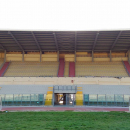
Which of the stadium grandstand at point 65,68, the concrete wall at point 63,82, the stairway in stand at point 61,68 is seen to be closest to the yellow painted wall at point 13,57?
the stadium grandstand at point 65,68

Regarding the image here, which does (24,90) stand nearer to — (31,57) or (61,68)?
(61,68)

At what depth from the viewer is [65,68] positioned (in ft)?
113

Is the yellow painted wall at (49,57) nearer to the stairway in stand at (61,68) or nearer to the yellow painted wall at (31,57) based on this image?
the yellow painted wall at (31,57)

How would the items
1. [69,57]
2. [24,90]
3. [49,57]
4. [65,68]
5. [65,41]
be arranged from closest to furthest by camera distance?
1. [24,90]
2. [65,41]
3. [65,68]
4. [69,57]
5. [49,57]

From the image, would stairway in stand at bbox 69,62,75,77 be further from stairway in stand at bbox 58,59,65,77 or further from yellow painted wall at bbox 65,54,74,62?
stairway in stand at bbox 58,59,65,77

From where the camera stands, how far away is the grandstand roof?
29.0 meters

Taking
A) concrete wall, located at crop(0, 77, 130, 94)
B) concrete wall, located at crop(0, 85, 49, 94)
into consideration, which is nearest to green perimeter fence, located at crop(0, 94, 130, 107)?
concrete wall, located at crop(0, 77, 130, 94)

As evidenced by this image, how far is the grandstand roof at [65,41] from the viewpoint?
29031mm

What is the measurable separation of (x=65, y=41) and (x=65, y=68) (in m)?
5.97

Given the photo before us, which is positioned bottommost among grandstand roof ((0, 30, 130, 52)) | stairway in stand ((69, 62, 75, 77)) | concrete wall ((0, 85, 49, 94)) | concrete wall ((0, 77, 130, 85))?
concrete wall ((0, 85, 49, 94))

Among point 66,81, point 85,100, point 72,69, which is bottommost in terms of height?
point 85,100

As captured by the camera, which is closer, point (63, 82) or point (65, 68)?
point (63, 82)

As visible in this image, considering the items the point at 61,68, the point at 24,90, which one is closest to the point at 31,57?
the point at 61,68

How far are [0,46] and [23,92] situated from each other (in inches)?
687
